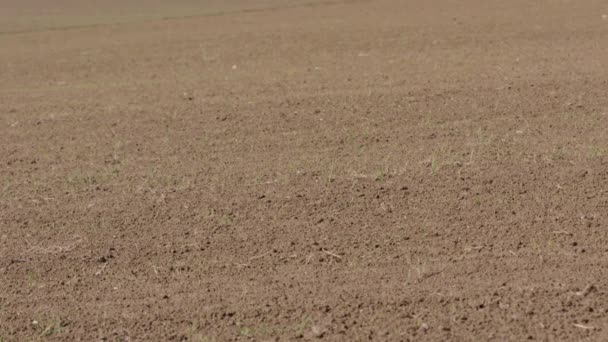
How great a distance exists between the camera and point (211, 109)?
10.1m

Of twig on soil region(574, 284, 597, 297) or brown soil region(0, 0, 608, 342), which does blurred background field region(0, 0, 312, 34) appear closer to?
brown soil region(0, 0, 608, 342)

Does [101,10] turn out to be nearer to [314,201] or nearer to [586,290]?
[314,201]

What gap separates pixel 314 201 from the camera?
6.62 metres

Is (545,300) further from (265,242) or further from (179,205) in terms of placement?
(179,205)

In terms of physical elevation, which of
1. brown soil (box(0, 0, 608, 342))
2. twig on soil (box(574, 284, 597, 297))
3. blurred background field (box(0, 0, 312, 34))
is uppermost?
twig on soil (box(574, 284, 597, 297))

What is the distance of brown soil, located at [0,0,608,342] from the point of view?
4.96 metres

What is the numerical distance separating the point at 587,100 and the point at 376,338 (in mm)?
5409

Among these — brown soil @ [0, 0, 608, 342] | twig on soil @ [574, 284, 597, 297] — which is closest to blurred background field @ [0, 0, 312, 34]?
brown soil @ [0, 0, 608, 342]

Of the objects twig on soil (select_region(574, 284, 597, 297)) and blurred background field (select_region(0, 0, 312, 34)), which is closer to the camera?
twig on soil (select_region(574, 284, 597, 297))

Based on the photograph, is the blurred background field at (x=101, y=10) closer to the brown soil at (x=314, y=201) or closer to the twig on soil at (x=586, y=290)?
the brown soil at (x=314, y=201)

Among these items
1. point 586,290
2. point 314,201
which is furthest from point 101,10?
point 586,290

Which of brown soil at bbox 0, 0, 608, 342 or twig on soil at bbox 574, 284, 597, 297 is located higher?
twig on soil at bbox 574, 284, 597, 297

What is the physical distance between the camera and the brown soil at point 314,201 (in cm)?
496

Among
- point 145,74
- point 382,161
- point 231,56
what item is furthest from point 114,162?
point 231,56
